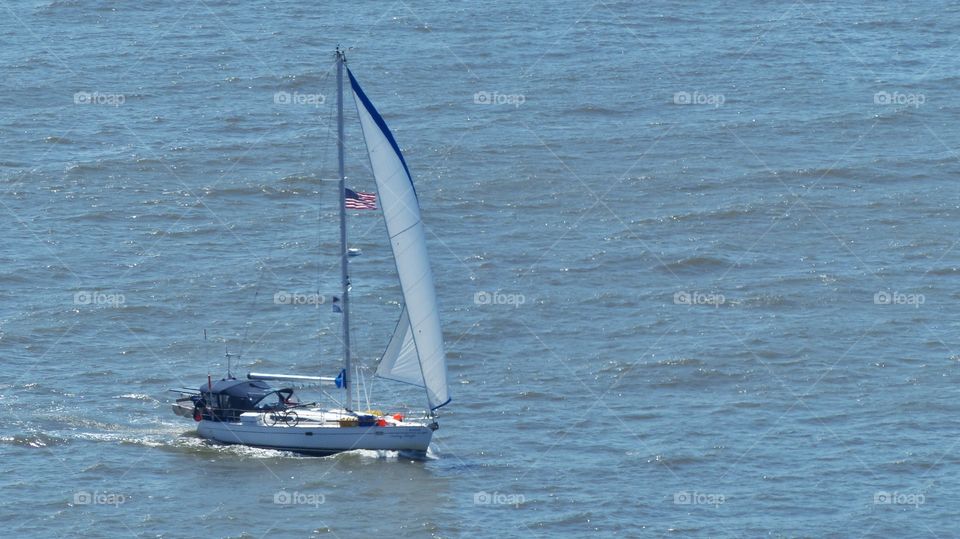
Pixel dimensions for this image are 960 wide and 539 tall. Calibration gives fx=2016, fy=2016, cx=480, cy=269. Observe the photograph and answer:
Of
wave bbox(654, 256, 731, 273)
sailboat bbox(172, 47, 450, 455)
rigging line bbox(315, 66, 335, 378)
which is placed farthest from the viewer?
wave bbox(654, 256, 731, 273)

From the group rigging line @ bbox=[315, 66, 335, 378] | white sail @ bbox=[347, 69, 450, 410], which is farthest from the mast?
rigging line @ bbox=[315, 66, 335, 378]

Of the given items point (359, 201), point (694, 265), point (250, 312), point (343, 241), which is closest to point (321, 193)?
point (250, 312)

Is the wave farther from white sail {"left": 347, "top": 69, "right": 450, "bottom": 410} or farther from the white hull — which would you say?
the white hull

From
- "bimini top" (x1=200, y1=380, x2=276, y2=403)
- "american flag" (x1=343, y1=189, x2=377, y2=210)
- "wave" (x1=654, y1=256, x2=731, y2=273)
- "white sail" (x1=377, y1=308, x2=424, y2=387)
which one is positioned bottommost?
"bimini top" (x1=200, y1=380, x2=276, y2=403)

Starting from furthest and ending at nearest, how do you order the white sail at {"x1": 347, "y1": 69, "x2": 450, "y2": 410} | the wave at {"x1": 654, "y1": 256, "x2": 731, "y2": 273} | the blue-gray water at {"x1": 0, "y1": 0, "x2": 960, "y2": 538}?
the wave at {"x1": 654, "y1": 256, "x2": 731, "y2": 273} → the white sail at {"x1": 347, "y1": 69, "x2": 450, "y2": 410} → the blue-gray water at {"x1": 0, "y1": 0, "x2": 960, "y2": 538}

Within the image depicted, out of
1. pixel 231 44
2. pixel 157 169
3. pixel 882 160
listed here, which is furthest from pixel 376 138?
pixel 231 44

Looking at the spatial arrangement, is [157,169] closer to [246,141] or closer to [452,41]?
[246,141]

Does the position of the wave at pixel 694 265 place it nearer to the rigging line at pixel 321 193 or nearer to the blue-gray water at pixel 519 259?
the blue-gray water at pixel 519 259
